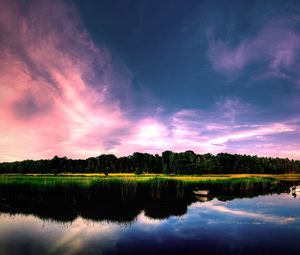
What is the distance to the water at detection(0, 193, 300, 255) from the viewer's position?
1345 centimetres

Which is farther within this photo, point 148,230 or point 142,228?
point 142,228

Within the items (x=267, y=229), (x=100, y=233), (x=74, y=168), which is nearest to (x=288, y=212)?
(x=267, y=229)

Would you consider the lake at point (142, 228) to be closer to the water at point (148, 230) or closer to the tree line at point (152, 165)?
Answer: the water at point (148, 230)

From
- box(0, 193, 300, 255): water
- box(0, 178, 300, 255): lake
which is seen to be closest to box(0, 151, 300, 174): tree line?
box(0, 178, 300, 255): lake

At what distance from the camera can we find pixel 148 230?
17.1 meters

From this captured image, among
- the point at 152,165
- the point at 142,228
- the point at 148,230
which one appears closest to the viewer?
the point at 148,230

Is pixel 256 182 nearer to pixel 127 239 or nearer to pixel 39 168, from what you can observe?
pixel 127 239

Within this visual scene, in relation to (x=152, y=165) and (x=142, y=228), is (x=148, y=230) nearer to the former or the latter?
(x=142, y=228)

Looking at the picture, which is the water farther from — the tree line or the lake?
the tree line

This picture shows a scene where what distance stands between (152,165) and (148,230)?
110892 mm

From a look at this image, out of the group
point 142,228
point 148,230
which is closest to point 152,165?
point 142,228

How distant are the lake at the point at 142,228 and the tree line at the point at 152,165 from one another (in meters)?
83.1

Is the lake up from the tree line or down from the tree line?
down

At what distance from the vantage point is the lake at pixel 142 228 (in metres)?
13.5
